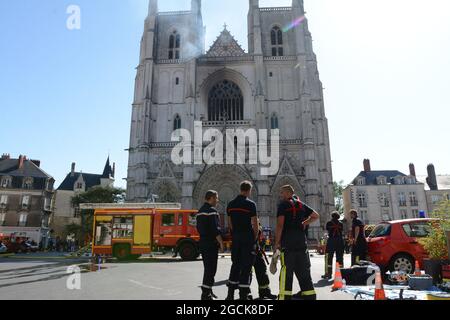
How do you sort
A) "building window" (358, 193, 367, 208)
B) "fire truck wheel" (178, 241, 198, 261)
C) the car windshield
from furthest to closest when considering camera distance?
"building window" (358, 193, 367, 208) < "fire truck wheel" (178, 241, 198, 261) < the car windshield

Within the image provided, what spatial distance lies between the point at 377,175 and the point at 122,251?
35.4 meters

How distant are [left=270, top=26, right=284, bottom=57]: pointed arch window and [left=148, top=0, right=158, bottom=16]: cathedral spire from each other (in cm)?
1337

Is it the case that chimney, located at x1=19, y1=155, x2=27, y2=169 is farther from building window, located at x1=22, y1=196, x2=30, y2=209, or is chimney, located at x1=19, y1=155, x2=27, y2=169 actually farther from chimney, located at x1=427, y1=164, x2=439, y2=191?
chimney, located at x1=427, y1=164, x2=439, y2=191

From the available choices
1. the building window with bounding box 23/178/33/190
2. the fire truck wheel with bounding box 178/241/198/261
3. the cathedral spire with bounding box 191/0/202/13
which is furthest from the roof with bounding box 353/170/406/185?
the building window with bounding box 23/178/33/190

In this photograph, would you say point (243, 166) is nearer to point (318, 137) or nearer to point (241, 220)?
point (318, 137)

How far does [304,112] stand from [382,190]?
1584 cm

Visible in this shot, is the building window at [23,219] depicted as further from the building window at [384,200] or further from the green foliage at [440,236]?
the building window at [384,200]

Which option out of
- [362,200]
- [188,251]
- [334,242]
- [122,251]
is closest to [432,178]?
[362,200]

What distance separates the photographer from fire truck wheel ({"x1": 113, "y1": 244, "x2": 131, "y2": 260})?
14038mm

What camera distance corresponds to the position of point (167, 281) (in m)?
7.11

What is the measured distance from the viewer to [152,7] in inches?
1437

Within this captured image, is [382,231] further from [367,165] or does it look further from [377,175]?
[367,165]
